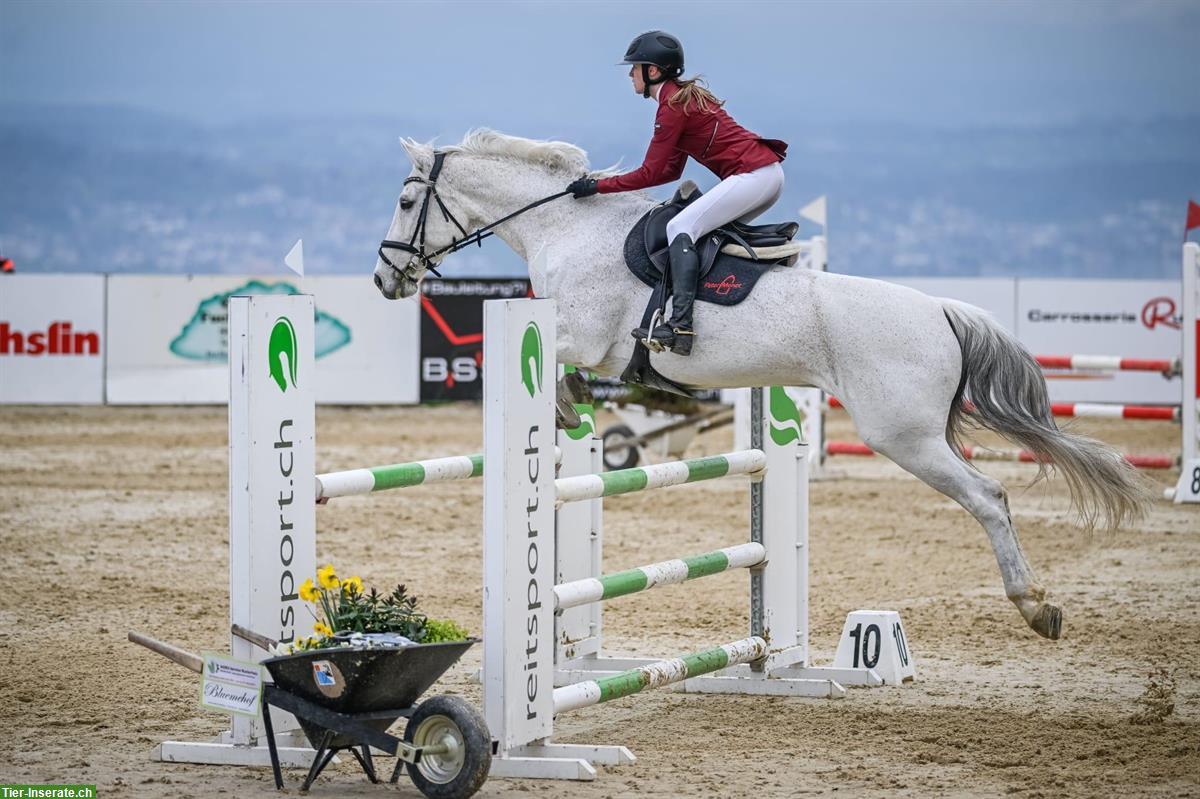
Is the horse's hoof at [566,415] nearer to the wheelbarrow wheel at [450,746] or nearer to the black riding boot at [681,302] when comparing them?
the black riding boot at [681,302]

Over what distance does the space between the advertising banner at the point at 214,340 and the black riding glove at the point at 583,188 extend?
455 inches

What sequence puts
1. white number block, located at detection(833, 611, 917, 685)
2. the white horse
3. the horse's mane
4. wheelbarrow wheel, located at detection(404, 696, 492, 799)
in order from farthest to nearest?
white number block, located at detection(833, 611, 917, 685) → the horse's mane → the white horse → wheelbarrow wheel, located at detection(404, 696, 492, 799)

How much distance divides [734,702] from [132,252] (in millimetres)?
37202

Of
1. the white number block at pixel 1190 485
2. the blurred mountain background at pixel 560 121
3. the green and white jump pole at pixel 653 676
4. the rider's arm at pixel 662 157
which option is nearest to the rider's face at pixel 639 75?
the rider's arm at pixel 662 157

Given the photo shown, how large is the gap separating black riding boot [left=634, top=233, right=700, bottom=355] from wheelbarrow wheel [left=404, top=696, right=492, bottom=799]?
57.3 inches

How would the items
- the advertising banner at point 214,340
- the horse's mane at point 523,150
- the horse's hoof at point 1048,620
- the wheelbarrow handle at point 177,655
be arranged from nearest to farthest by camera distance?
the wheelbarrow handle at point 177,655 → the horse's hoof at point 1048,620 → the horse's mane at point 523,150 → the advertising banner at point 214,340

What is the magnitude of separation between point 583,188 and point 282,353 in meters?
1.40

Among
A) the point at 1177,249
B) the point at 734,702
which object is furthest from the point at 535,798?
the point at 1177,249

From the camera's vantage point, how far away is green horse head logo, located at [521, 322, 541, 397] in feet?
14.2

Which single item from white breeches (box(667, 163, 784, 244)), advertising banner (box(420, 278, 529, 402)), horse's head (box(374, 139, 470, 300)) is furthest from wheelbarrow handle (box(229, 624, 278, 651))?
advertising banner (box(420, 278, 529, 402))

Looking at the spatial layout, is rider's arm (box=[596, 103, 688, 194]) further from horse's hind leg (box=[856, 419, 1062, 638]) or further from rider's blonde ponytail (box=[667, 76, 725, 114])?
horse's hind leg (box=[856, 419, 1062, 638])

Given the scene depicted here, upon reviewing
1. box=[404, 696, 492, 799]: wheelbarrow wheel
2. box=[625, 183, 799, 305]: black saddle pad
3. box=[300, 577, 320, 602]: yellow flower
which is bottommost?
box=[404, 696, 492, 799]: wheelbarrow wheel

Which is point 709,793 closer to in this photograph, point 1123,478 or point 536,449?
point 536,449

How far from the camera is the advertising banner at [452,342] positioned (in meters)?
16.9
